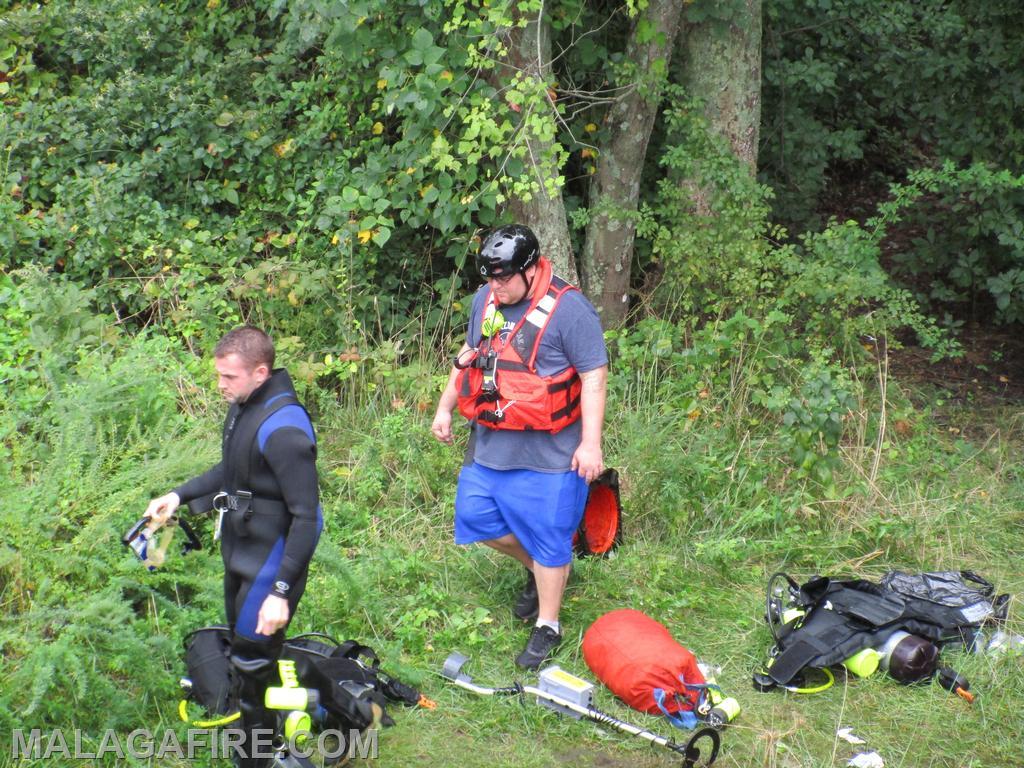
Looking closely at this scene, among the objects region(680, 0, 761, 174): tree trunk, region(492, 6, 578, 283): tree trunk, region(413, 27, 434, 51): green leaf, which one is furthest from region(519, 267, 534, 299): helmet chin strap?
region(680, 0, 761, 174): tree trunk

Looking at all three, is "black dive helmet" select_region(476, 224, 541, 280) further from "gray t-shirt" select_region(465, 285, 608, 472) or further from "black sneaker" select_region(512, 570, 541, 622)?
"black sneaker" select_region(512, 570, 541, 622)

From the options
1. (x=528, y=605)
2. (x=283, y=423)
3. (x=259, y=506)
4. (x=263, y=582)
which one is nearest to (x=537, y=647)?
(x=528, y=605)

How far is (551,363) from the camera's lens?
14.6 feet

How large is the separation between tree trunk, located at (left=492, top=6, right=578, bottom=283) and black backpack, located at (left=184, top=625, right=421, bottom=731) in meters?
3.30

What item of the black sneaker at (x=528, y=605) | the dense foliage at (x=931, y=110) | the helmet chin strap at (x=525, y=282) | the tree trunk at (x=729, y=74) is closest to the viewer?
the helmet chin strap at (x=525, y=282)

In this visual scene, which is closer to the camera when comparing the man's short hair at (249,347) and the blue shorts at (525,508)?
the man's short hair at (249,347)

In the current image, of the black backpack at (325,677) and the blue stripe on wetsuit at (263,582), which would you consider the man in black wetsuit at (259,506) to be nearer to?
the blue stripe on wetsuit at (263,582)

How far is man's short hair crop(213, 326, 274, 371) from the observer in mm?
3451

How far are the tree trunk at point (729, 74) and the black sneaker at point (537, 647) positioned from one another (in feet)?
14.5

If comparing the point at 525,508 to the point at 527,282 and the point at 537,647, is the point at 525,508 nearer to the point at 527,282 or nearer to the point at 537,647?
the point at 537,647

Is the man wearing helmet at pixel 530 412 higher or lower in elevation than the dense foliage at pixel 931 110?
lower

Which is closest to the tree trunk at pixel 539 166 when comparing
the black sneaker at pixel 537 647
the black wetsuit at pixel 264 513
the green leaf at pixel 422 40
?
the green leaf at pixel 422 40

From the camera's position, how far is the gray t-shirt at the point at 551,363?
4398 mm

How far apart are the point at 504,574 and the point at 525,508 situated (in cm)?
89
